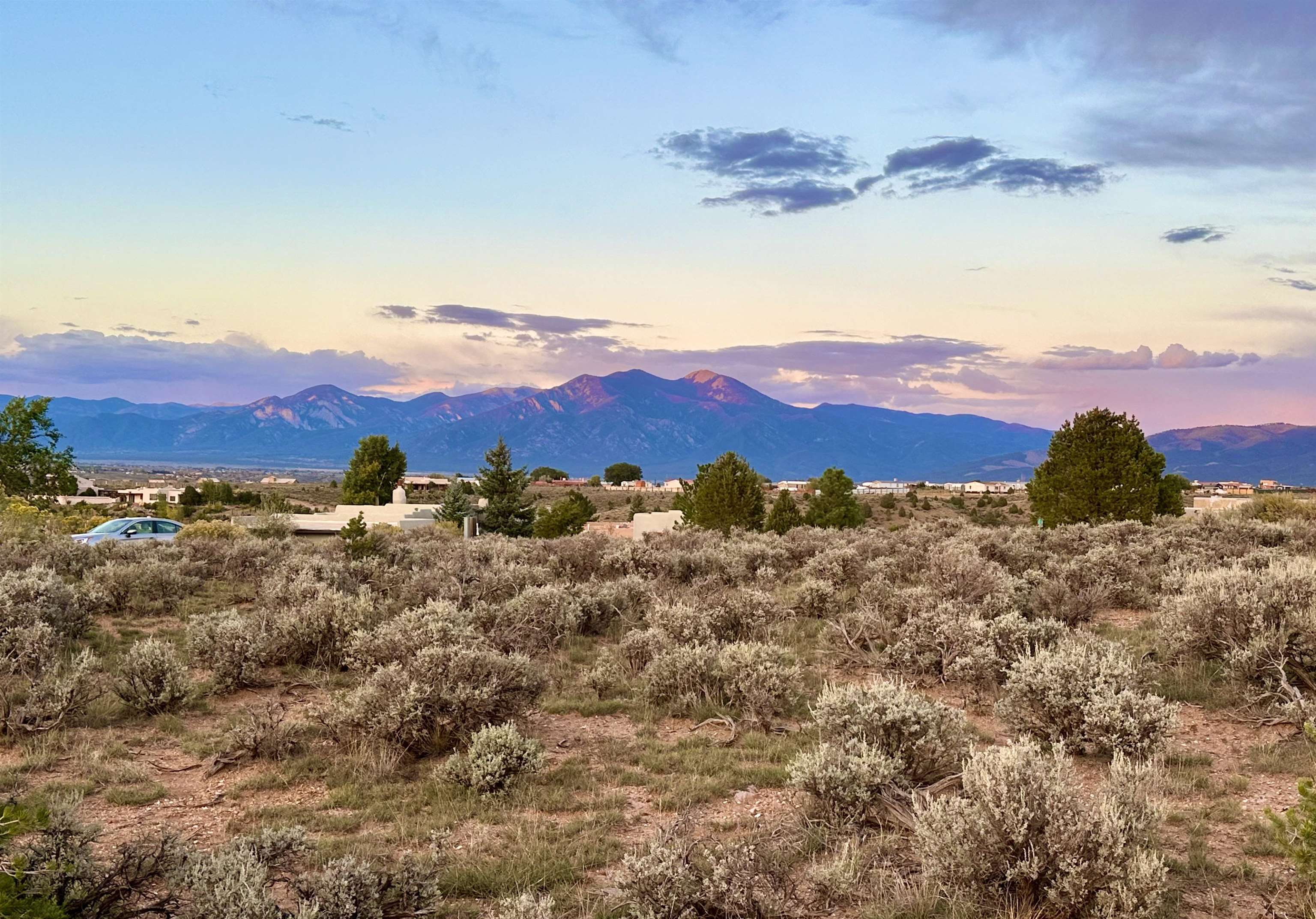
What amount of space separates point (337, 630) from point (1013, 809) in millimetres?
8621

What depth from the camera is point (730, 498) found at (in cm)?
3991

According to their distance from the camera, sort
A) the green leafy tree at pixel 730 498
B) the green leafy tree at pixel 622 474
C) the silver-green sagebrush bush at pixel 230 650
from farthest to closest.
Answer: the green leafy tree at pixel 622 474 < the green leafy tree at pixel 730 498 < the silver-green sagebrush bush at pixel 230 650

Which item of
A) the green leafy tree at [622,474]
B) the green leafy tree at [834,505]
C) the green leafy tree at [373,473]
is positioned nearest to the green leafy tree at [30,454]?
the green leafy tree at [373,473]

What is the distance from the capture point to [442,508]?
4828 cm

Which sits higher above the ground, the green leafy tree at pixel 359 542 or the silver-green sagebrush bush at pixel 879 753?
the green leafy tree at pixel 359 542

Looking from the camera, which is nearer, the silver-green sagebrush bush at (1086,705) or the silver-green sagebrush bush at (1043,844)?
the silver-green sagebrush bush at (1043,844)

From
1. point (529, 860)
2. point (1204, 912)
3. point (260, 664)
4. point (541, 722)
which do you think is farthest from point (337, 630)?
point (1204, 912)

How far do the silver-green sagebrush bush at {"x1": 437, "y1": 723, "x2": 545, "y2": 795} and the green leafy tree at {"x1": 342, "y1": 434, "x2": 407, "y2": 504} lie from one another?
205 ft

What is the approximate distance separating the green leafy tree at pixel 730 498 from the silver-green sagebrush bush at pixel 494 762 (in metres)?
31.6

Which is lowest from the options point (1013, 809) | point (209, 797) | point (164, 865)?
point (209, 797)

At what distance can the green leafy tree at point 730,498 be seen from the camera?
39750 millimetres

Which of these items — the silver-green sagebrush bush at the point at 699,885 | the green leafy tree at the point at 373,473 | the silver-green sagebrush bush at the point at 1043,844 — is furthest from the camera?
the green leafy tree at the point at 373,473

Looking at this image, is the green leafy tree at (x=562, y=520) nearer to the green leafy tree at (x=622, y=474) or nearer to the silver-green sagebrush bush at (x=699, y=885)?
the silver-green sagebrush bush at (x=699, y=885)

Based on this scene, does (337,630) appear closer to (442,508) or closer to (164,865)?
(164,865)
